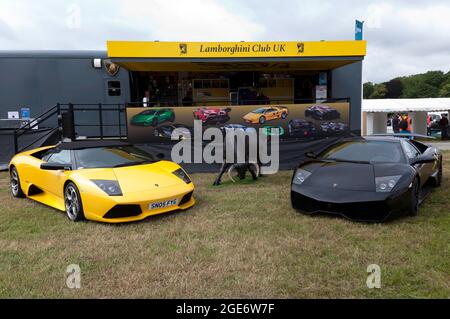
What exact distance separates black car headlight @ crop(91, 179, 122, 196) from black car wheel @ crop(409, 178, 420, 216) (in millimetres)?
4030

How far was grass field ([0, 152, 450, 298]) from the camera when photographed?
3.22m

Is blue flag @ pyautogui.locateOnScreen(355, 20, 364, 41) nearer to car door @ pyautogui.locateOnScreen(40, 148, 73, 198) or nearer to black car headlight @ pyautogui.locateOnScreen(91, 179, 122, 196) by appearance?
car door @ pyautogui.locateOnScreen(40, 148, 73, 198)

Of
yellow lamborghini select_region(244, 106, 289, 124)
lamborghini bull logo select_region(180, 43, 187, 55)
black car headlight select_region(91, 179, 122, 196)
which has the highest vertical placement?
lamborghini bull logo select_region(180, 43, 187, 55)

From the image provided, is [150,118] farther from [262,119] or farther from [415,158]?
[415,158]

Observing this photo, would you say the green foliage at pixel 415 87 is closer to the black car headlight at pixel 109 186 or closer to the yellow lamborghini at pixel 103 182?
the yellow lamborghini at pixel 103 182

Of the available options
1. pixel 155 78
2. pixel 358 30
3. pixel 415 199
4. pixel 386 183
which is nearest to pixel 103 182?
pixel 386 183

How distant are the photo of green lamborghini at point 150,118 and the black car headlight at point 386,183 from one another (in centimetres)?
669

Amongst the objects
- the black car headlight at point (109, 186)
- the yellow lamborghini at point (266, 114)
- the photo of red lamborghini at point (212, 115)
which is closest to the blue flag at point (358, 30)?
the yellow lamborghini at point (266, 114)

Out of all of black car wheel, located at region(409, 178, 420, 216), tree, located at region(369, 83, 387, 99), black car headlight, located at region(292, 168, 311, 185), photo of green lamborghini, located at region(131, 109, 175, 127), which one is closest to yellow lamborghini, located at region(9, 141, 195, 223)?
black car headlight, located at region(292, 168, 311, 185)

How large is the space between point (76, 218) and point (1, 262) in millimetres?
1399

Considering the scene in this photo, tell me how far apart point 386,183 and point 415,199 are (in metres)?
0.69

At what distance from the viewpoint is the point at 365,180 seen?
503cm

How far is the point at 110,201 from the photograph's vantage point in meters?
4.93
